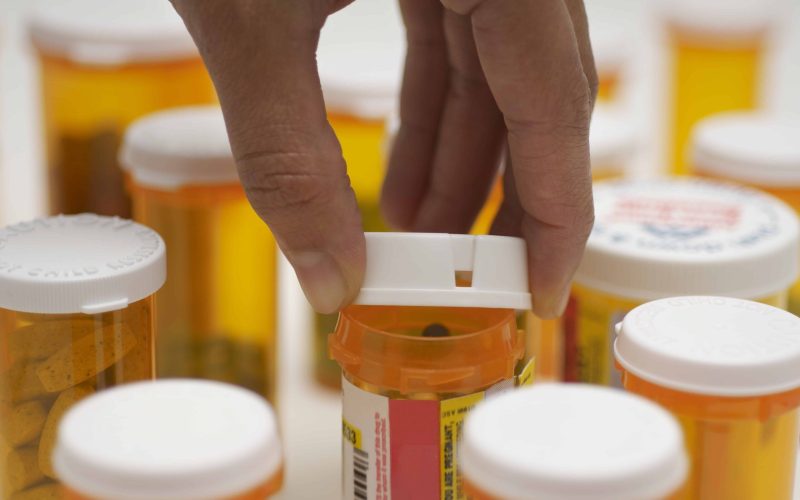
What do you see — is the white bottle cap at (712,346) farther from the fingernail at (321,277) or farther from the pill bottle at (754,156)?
the pill bottle at (754,156)

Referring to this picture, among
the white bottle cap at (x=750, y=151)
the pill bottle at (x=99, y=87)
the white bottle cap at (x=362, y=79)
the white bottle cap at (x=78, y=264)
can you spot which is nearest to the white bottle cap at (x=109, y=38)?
the pill bottle at (x=99, y=87)

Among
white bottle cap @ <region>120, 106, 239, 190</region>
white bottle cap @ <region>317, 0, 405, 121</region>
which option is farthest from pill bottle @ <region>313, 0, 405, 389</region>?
white bottle cap @ <region>120, 106, 239, 190</region>

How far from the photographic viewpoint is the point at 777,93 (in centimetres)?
136

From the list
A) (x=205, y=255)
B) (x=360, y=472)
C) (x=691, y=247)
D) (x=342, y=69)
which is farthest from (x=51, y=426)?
(x=342, y=69)

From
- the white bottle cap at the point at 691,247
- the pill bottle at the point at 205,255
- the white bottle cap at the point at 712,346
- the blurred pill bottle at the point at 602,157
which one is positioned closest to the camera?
the white bottle cap at the point at 712,346

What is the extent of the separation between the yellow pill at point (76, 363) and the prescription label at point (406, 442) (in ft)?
0.43

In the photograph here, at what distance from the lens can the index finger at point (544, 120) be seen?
0.50 metres

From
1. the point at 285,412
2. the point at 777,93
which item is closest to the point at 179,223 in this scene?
the point at 285,412

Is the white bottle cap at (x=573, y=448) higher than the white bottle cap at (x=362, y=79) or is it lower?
lower

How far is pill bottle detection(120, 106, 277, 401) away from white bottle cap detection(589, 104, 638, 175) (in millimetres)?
297

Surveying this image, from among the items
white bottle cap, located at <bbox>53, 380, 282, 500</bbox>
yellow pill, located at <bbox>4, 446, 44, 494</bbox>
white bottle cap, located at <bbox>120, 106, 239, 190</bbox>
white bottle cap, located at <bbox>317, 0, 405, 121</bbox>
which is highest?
white bottle cap, located at <bbox>317, 0, 405, 121</bbox>

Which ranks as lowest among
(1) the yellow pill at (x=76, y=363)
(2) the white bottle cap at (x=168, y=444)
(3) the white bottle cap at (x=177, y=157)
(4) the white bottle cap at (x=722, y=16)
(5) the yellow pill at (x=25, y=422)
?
(5) the yellow pill at (x=25, y=422)

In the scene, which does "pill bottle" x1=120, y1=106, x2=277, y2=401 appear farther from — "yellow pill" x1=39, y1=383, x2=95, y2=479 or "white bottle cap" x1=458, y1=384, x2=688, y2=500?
"white bottle cap" x1=458, y1=384, x2=688, y2=500

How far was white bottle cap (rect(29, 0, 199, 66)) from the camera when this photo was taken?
95cm
